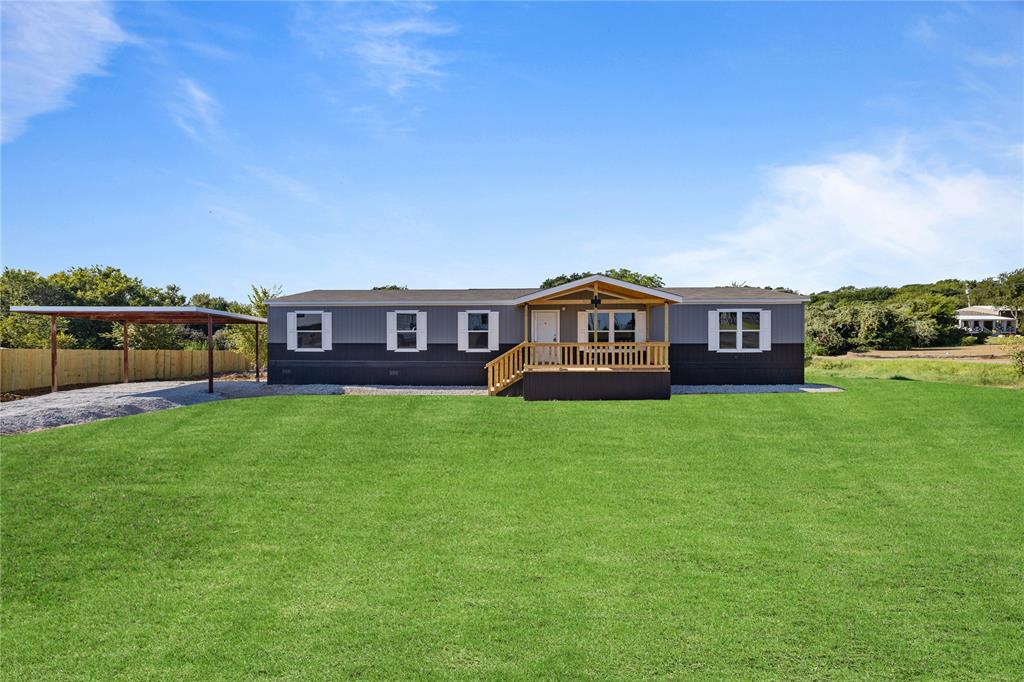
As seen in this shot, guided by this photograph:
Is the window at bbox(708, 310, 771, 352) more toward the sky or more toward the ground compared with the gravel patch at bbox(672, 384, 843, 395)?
more toward the sky

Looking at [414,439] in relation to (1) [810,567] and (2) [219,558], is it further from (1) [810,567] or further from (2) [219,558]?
(1) [810,567]

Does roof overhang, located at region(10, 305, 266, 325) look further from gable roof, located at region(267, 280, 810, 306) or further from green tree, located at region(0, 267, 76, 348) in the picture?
green tree, located at region(0, 267, 76, 348)

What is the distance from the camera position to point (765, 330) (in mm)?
22781

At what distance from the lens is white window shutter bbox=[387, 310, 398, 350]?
923 inches

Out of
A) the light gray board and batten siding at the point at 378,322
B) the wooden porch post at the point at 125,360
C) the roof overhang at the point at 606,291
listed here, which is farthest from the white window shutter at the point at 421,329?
the wooden porch post at the point at 125,360

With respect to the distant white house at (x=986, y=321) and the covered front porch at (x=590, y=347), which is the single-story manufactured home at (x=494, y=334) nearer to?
the covered front porch at (x=590, y=347)

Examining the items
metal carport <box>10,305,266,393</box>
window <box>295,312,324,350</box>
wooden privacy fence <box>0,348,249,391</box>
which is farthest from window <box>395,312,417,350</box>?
wooden privacy fence <box>0,348,249,391</box>

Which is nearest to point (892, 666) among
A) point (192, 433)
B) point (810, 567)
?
point (810, 567)

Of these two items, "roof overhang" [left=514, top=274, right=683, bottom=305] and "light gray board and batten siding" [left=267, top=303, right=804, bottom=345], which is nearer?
"roof overhang" [left=514, top=274, right=683, bottom=305]

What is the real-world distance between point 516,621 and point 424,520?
290cm

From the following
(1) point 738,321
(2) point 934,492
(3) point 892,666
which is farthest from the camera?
(1) point 738,321

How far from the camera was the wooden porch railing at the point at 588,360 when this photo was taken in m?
19.7

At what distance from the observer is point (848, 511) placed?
29.4 feet

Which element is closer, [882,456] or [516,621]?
[516,621]
